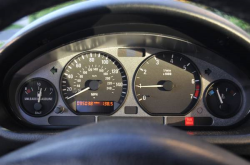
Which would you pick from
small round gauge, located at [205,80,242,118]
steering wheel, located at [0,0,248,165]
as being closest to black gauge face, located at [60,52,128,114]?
small round gauge, located at [205,80,242,118]

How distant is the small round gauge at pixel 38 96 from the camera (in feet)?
10.9

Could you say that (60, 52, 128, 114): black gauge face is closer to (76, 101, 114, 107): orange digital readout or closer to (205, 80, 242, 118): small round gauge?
(76, 101, 114, 107): orange digital readout

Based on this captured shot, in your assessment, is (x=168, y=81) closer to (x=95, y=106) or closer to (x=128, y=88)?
(x=128, y=88)

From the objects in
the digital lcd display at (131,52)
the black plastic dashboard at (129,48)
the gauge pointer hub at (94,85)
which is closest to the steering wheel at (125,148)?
the black plastic dashboard at (129,48)

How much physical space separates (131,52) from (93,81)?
45 cm

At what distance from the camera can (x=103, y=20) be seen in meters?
2.78

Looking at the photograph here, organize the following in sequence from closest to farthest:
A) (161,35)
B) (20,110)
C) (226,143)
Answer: (226,143)
(161,35)
(20,110)

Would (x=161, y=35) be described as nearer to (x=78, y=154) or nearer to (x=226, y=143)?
(x=226, y=143)

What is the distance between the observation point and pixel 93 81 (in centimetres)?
334

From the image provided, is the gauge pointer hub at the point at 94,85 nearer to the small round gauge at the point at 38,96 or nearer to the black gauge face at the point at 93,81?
the black gauge face at the point at 93,81

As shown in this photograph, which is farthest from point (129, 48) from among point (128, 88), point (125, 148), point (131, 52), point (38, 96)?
Result: point (125, 148)

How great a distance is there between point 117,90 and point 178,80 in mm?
586

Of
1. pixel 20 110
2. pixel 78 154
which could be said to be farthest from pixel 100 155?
pixel 20 110

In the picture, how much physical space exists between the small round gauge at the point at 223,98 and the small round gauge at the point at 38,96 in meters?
1.48
